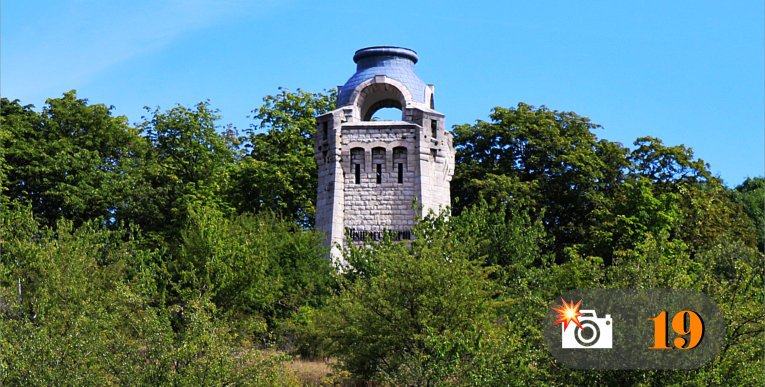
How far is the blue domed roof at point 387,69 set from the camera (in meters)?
45.4

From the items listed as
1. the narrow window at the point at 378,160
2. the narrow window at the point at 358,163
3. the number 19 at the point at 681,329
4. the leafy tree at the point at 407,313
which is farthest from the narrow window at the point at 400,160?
the number 19 at the point at 681,329

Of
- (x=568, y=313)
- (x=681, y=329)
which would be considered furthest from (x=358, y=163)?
(x=681, y=329)

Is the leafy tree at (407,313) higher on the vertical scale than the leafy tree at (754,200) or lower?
lower

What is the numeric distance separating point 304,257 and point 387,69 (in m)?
9.89

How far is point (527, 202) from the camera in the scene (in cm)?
5122

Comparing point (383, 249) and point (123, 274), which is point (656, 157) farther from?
point (123, 274)

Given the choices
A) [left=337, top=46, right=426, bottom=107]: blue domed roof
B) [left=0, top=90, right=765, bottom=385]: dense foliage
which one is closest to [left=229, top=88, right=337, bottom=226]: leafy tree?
[left=0, top=90, right=765, bottom=385]: dense foliage

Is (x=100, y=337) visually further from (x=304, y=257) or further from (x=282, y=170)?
(x=282, y=170)

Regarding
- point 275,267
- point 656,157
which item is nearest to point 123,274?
point 275,267

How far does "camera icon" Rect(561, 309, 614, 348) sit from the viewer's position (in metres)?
23.1

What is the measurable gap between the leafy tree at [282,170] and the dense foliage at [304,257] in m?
0.15

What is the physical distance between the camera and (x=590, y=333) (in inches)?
923

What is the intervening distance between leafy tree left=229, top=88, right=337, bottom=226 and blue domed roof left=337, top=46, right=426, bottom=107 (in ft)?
32.6

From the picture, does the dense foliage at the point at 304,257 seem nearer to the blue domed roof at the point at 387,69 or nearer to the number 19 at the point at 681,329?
the number 19 at the point at 681,329
